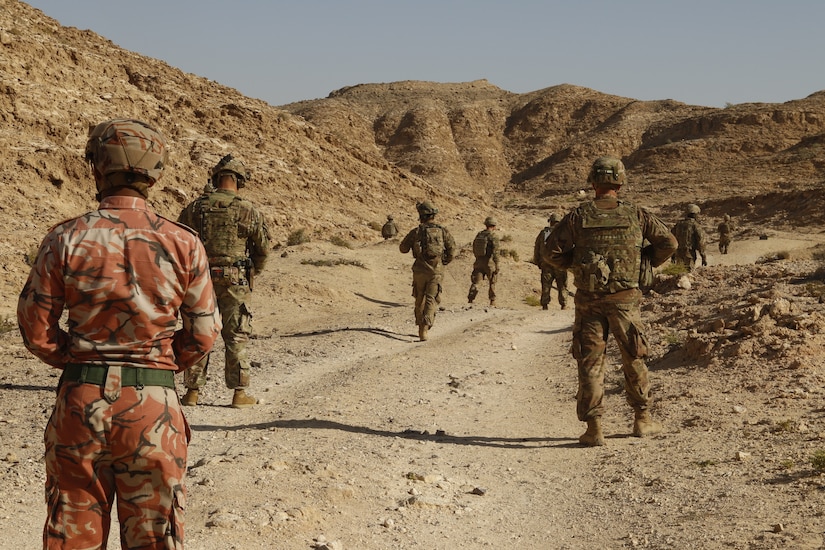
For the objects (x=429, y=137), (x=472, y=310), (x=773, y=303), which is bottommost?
(x=472, y=310)

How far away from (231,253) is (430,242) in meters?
5.62

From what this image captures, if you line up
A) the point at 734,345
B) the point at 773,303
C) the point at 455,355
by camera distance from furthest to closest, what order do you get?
1. the point at 455,355
2. the point at 773,303
3. the point at 734,345

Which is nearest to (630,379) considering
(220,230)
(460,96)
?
(220,230)

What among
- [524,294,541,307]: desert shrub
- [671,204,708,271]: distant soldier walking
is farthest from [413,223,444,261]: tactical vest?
[671,204,708,271]: distant soldier walking

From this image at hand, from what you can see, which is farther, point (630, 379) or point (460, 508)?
point (630, 379)

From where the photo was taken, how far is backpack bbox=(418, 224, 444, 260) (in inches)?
525

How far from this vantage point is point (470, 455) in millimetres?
6762

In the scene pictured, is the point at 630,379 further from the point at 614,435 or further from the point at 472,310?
the point at 472,310

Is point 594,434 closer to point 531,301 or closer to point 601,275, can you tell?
point 601,275

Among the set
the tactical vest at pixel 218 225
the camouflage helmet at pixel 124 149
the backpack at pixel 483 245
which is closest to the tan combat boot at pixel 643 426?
the tactical vest at pixel 218 225

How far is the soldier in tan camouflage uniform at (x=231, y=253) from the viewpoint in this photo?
805 cm

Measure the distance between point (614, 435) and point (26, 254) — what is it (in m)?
16.1

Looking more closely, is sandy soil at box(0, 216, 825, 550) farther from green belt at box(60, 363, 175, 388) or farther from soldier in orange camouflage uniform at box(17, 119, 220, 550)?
green belt at box(60, 363, 175, 388)

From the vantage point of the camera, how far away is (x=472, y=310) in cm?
1723
